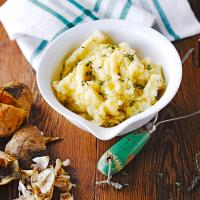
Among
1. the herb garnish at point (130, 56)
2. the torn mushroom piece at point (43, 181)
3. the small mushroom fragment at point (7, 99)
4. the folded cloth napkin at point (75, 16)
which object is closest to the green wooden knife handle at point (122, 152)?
the torn mushroom piece at point (43, 181)

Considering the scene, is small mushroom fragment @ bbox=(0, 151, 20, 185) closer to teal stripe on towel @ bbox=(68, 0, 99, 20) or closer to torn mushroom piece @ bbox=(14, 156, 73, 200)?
torn mushroom piece @ bbox=(14, 156, 73, 200)

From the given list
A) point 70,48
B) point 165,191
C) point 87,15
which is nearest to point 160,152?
point 165,191

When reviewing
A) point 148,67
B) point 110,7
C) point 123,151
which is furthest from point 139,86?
point 110,7

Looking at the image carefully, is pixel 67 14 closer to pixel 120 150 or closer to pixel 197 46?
pixel 197 46

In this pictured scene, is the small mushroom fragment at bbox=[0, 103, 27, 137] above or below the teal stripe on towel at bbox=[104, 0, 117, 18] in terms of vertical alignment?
below

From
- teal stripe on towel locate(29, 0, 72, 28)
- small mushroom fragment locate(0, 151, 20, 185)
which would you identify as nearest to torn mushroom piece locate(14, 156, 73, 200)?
small mushroom fragment locate(0, 151, 20, 185)

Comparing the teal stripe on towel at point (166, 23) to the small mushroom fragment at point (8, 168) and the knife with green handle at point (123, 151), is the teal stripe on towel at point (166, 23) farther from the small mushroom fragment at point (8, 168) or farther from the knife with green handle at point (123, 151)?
the small mushroom fragment at point (8, 168)
